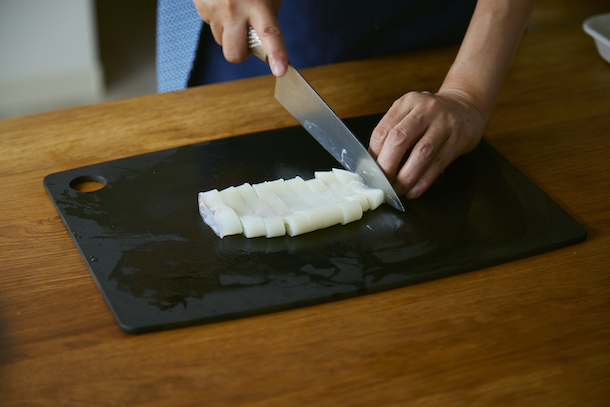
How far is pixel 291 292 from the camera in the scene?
1284 mm

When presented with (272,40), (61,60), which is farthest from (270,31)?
(61,60)

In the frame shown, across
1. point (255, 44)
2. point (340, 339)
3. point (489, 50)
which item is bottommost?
point (340, 339)

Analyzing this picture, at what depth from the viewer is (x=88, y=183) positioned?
1718mm

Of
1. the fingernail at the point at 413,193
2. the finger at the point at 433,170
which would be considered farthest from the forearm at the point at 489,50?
the fingernail at the point at 413,193

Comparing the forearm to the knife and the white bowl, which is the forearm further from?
the white bowl

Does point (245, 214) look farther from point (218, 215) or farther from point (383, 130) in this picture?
point (383, 130)

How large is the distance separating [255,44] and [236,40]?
0.07 metres

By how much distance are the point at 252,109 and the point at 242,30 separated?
35 centimetres

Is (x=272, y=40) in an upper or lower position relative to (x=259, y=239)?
upper

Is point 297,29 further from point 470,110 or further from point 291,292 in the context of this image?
point 291,292

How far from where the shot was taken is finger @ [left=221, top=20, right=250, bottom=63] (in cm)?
178

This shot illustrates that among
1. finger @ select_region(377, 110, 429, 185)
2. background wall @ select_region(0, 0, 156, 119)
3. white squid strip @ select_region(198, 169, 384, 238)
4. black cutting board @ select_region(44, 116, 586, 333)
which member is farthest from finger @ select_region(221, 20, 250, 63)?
background wall @ select_region(0, 0, 156, 119)

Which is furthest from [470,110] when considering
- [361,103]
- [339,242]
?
[339,242]

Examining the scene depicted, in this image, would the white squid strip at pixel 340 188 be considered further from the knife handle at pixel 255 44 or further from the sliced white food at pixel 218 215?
the knife handle at pixel 255 44
